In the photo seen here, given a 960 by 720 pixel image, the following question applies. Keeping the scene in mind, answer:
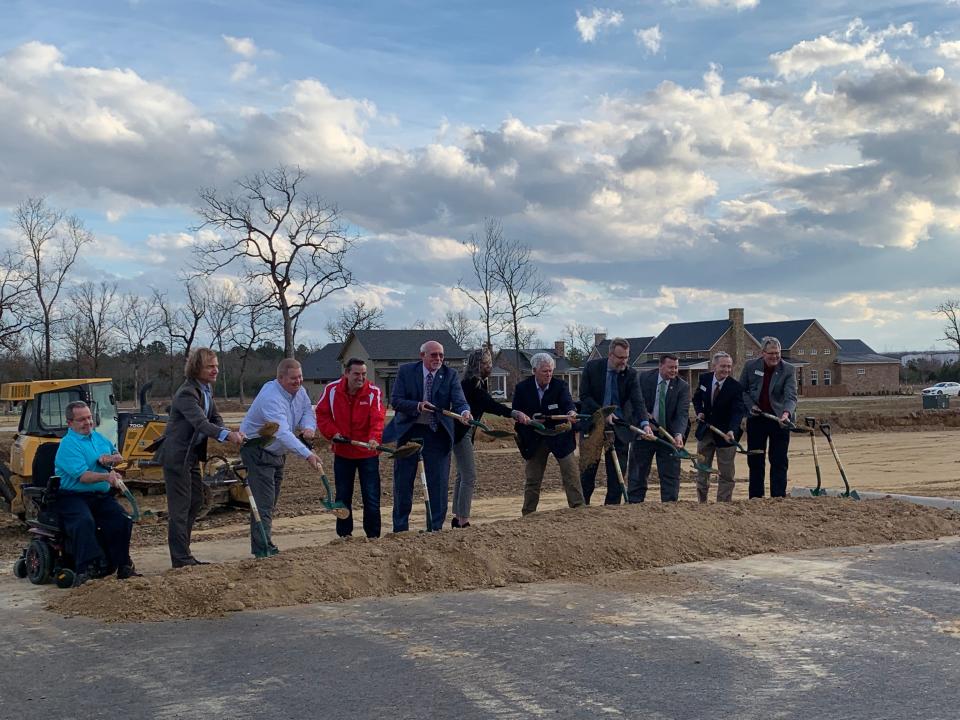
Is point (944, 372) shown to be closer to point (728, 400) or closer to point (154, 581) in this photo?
point (728, 400)

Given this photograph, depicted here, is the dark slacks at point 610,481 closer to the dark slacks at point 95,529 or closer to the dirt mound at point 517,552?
the dirt mound at point 517,552

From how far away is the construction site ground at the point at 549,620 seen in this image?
204 inches

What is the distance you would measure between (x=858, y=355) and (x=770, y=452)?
3061 inches

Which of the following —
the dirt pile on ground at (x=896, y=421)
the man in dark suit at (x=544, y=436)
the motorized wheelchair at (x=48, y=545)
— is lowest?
the dirt pile on ground at (x=896, y=421)

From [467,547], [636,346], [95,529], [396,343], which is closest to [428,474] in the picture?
[467,547]

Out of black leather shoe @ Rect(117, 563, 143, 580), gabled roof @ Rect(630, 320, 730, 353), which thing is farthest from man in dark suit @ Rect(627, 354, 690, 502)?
gabled roof @ Rect(630, 320, 730, 353)

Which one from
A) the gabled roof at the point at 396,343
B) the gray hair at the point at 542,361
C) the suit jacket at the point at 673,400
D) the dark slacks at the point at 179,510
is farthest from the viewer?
the gabled roof at the point at 396,343

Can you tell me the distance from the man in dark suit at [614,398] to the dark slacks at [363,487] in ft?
8.41

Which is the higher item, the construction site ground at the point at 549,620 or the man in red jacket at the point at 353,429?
the man in red jacket at the point at 353,429

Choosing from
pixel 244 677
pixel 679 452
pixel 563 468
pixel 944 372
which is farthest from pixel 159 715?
pixel 944 372

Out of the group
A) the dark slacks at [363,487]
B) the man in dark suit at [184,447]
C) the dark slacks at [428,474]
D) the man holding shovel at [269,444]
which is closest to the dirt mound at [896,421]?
the dark slacks at [428,474]

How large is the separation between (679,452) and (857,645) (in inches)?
196

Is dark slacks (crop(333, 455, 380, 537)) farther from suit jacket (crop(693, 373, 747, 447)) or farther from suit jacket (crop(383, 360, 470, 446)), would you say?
suit jacket (crop(693, 373, 747, 447))

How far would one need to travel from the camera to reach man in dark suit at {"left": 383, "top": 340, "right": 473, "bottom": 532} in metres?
9.70
